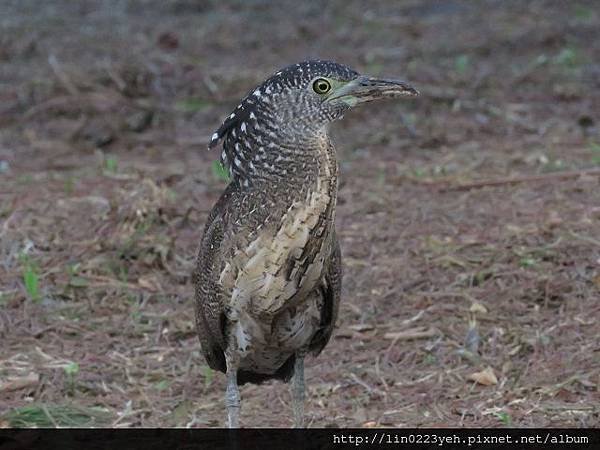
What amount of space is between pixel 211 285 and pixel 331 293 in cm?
59

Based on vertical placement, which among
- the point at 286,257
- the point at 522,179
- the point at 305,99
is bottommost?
the point at 522,179

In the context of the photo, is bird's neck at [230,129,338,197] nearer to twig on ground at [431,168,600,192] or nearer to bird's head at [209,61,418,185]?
bird's head at [209,61,418,185]

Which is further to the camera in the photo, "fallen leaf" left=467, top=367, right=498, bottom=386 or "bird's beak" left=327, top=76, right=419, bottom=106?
"fallen leaf" left=467, top=367, right=498, bottom=386

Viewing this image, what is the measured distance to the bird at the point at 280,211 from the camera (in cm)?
524

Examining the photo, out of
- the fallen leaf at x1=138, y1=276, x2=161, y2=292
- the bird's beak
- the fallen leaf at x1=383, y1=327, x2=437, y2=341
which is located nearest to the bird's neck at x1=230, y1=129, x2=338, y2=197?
the bird's beak

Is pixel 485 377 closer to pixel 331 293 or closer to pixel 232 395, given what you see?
pixel 331 293

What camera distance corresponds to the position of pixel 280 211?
207 inches

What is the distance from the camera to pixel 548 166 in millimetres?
9750

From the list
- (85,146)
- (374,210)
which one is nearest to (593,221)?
(374,210)

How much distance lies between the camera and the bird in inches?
206

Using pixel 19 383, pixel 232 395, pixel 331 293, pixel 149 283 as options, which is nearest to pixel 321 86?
pixel 331 293

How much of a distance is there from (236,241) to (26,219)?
4.08 metres

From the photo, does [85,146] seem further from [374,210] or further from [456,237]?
[456,237]

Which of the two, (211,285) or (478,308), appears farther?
(478,308)
